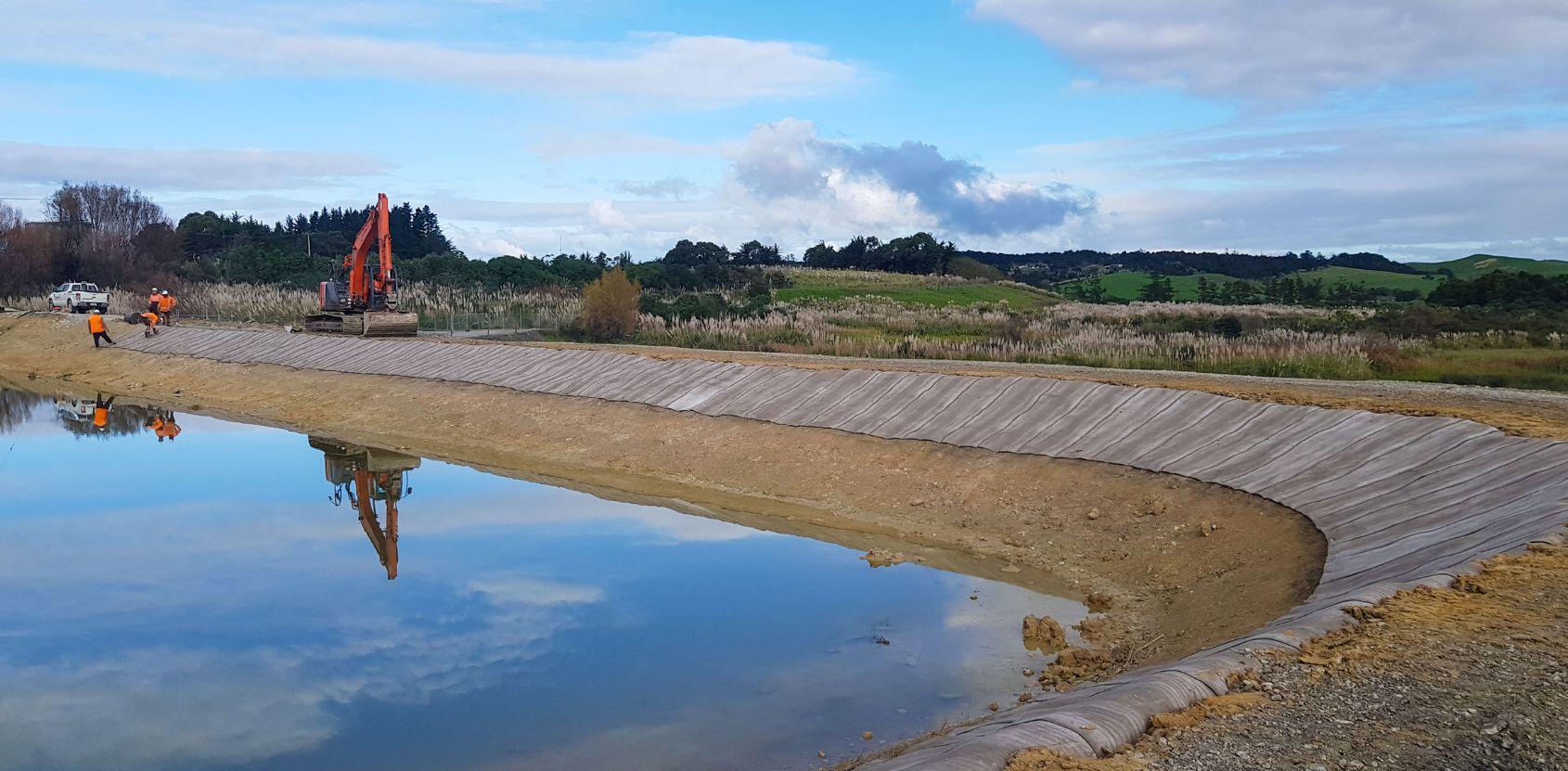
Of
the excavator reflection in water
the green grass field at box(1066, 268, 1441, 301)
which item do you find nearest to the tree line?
the green grass field at box(1066, 268, 1441, 301)

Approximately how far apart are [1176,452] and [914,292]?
5231 centimetres

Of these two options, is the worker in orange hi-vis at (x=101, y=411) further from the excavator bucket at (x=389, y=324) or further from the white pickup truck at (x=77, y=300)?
the white pickup truck at (x=77, y=300)

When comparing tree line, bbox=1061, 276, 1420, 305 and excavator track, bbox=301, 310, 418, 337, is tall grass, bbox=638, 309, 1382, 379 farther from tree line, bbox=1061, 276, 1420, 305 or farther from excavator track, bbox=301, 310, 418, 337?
tree line, bbox=1061, 276, 1420, 305

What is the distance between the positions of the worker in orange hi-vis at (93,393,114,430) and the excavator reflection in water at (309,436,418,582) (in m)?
6.05

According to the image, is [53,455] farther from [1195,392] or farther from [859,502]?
[1195,392]

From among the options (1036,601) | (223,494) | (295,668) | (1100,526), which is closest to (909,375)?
(1100,526)

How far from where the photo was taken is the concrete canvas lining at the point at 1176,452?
681 cm

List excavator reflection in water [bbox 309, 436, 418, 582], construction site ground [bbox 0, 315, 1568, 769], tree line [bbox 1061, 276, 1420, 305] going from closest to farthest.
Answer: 1. construction site ground [bbox 0, 315, 1568, 769]
2. excavator reflection in water [bbox 309, 436, 418, 582]
3. tree line [bbox 1061, 276, 1420, 305]

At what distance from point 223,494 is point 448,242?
87.5 meters

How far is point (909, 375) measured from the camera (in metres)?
20.9

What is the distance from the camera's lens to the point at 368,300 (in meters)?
36.1

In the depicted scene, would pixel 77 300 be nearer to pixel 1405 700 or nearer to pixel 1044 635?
pixel 1044 635

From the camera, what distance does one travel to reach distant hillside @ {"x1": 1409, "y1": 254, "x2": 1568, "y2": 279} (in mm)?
58281

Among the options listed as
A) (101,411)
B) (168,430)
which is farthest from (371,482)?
(101,411)
